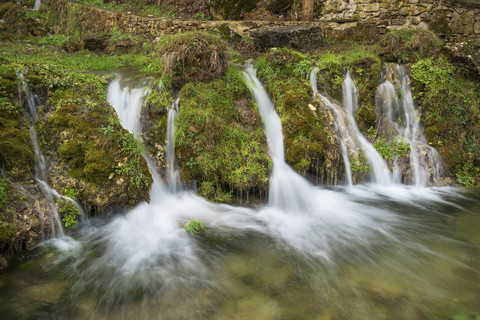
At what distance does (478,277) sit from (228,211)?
3.88 m

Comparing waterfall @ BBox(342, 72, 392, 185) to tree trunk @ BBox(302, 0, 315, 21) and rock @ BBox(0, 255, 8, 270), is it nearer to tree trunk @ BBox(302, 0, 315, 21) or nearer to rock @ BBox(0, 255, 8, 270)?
tree trunk @ BBox(302, 0, 315, 21)

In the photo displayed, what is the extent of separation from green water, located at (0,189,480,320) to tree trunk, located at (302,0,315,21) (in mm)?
10371

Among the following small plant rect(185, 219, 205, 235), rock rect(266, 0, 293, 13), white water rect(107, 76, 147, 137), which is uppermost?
rock rect(266, 0, 293, 13)

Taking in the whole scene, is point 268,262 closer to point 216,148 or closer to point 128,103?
point 216,148

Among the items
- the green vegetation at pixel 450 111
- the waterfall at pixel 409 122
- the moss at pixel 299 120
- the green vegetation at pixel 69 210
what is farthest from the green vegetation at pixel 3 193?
the green vegetation at pixel 450 111

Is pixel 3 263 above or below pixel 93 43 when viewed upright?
below

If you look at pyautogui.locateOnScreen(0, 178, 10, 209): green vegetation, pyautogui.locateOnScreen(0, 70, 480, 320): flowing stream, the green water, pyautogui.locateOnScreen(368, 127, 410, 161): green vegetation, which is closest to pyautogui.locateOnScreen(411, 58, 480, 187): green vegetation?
pyautogui.locateOnScreen(368, 127, 410, 161): green vegetation

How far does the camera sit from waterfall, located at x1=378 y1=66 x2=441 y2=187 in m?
6.80

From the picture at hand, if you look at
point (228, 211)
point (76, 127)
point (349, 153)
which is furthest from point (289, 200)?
point (76, 127)

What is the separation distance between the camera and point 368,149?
6789 millimetres

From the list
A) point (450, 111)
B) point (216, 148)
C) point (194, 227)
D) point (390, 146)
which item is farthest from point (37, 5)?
point (450, 111)

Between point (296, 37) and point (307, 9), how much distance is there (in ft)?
9.95

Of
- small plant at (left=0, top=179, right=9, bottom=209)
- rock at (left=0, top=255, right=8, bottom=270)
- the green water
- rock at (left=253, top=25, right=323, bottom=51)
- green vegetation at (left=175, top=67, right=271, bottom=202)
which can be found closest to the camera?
the green water

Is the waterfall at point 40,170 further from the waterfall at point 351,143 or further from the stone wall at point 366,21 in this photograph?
the stone wall at point 366,21
